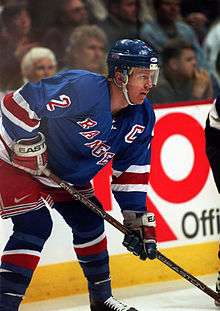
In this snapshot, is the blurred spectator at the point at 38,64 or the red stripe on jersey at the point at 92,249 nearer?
the red stripe on jersey at the point at 92,249

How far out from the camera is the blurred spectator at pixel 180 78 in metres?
4.06

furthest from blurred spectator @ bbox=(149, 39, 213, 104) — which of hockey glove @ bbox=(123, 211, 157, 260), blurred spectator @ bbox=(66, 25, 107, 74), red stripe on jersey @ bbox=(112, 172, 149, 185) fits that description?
hockey glove @ bbox=(123, 211, 157, 260)

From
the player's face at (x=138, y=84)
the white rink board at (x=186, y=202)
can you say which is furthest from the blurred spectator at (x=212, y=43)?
the player's face at (x=138, y=84)

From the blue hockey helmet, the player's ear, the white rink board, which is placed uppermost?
the blue hockey helmet

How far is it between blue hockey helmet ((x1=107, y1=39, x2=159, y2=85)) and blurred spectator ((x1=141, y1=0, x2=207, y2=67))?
0.90 metres

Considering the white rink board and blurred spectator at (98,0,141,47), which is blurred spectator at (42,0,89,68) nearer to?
blurred spectator at (98,0,141,47)

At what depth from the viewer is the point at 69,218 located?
130 inches

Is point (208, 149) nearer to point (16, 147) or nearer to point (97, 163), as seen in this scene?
point (97, 163)

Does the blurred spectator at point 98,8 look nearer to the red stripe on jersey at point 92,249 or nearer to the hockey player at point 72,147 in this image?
the hockey player at point 72,147

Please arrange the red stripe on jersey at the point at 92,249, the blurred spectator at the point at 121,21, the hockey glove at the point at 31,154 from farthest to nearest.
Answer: the blurred spectator at the point at 121,21, the red stripe on jersey at the point at 92,249, the hockey glove at the point at 31,154

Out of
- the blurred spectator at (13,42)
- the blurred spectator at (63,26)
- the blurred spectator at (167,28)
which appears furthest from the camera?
the blurred spectator at (167,28)

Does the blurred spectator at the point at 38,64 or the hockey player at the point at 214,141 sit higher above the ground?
the blurred spectator at the point at 38,64

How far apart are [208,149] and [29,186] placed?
2.98 feet

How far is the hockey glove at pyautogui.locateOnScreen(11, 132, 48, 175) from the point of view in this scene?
9.64ft
